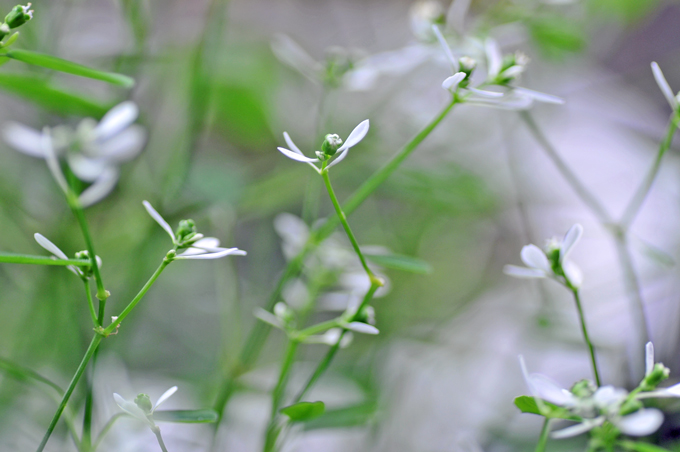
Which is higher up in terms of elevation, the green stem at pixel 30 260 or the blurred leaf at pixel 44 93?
the blurred leaf at pixel 44 93

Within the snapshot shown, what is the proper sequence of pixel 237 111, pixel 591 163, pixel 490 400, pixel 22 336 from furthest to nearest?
pixel 591 163 → pixel 237 111 → pixel 490 400 → pixel 22 336

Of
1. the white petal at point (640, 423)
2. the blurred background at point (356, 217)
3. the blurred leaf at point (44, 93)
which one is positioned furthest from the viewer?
the blurred background at point (356, 217)

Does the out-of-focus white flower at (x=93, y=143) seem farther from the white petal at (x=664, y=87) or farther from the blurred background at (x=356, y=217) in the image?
the white petal at (x=664, y=87)

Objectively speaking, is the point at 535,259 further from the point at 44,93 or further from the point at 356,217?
the point at 356,217

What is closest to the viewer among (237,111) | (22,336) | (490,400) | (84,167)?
(84,167)

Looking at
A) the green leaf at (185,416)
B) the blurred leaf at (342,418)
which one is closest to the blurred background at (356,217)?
the blurred leaf at (342,418)

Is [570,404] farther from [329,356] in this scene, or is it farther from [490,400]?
[490,400]

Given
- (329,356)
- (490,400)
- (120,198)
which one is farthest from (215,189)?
(490,400)
